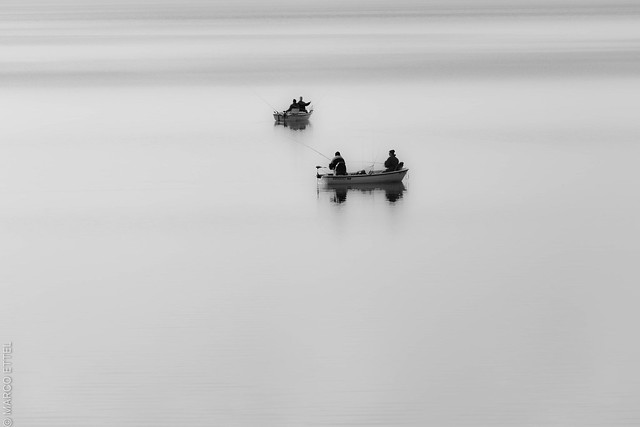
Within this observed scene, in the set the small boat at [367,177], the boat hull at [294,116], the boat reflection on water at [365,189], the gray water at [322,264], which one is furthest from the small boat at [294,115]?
the small boat at [367,177]

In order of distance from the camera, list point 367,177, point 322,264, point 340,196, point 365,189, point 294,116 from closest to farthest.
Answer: point 322,264 → point 340,196 → point 367,177 → point 365,189 → point 294,116

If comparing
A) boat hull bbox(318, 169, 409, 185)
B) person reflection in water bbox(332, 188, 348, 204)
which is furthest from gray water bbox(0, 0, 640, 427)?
boat hull bbox(318, 169, 409, 185)

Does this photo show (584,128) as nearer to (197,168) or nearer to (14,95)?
(197,168)

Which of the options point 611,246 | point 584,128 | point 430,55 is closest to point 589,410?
point 611,246

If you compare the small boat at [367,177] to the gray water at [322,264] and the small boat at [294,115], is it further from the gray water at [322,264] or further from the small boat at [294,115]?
the small boat at [294,115]

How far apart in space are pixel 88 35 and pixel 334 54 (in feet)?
143

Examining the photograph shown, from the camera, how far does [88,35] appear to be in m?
113

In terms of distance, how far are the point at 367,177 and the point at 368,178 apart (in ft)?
0.12

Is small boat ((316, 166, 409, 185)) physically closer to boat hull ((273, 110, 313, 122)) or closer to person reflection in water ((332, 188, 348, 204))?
person reflection in water ((332, 188, 348, 204))

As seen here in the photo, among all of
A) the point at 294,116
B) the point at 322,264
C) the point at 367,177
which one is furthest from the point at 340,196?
the point at 294,116

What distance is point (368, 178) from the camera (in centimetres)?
2572

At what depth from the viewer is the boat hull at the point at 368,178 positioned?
25.8 m

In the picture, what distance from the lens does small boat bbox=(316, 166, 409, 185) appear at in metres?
25.8

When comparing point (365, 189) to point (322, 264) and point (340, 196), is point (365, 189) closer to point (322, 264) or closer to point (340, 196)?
point (340, 196)
